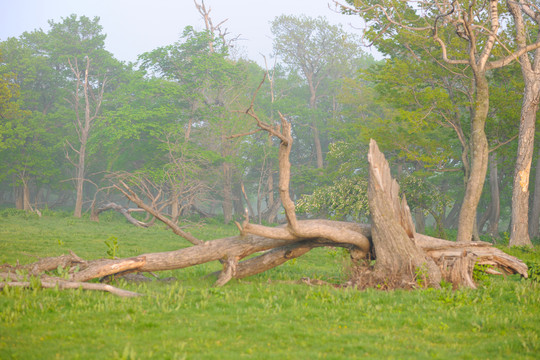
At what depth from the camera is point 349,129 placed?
3919 cm

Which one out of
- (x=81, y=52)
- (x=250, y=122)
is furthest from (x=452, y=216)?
(x=81, y=52)

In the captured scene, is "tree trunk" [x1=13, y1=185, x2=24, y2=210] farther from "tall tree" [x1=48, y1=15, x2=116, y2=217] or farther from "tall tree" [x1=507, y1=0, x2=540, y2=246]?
"tall tree" [x1=507, y1=0, x2=540, y2=246]

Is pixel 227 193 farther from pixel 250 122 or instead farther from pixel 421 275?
pixel 421 275

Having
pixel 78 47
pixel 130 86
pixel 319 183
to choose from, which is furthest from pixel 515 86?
pixel 78 47

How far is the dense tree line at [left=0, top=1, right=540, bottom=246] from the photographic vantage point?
24.1m

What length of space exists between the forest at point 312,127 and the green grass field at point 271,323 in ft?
5.37

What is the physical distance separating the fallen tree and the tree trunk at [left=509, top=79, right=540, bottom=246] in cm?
977

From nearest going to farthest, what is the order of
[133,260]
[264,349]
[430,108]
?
[264,349], [133,260], [430,108]

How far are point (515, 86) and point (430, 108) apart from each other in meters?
4.81

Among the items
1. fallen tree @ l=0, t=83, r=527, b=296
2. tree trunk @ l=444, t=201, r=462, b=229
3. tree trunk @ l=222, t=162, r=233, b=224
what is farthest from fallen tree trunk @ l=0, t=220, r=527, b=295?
tree trunk @ l=222, t=162, r=233, b=224

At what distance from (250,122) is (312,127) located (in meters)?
8.00

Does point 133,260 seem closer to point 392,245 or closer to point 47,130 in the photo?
point 392,245

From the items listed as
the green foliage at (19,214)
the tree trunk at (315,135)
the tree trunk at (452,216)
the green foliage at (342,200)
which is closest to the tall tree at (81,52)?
the green foliage at (19,214)

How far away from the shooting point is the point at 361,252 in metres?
12.5
